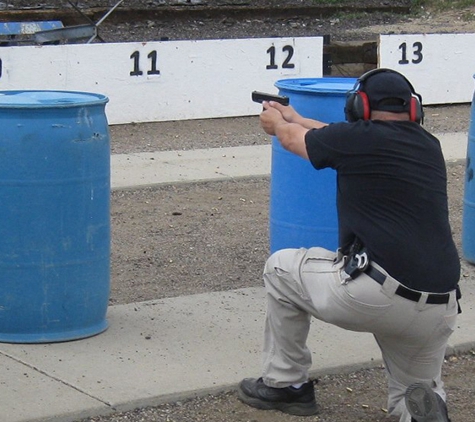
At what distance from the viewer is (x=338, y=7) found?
24.5 meters

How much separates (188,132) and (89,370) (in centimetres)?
725

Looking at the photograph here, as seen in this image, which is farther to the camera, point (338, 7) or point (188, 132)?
point (338, 7)

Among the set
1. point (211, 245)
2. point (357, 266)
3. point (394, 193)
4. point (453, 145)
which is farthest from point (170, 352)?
point (453, 145)

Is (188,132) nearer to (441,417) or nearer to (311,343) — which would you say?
(311,343)

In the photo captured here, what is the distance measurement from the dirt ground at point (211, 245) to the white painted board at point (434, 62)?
0.79ft

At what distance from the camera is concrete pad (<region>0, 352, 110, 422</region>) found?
435 cm

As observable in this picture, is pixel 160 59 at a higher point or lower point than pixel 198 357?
higher

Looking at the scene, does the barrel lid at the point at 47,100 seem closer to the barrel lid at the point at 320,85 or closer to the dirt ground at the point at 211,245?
the barrel lid at the point at 320,85

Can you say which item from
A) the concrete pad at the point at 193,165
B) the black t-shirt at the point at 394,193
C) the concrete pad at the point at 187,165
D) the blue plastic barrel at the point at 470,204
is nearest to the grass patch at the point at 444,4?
the concrete pad at the point at 193,165

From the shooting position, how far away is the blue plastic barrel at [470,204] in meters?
6.77

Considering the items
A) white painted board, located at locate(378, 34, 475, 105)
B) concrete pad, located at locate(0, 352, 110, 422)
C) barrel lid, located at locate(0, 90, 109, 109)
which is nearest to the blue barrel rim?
barrel lid, located at locate(0, 90, 109, 109)

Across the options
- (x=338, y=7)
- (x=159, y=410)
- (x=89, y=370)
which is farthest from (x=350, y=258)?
(x=338, y=7)

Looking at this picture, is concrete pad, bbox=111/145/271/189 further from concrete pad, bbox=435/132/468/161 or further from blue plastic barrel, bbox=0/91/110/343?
blue plastic barrel, bbox=0/91/110/343

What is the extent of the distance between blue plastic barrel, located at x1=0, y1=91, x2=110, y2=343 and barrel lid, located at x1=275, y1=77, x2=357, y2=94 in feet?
3.91
